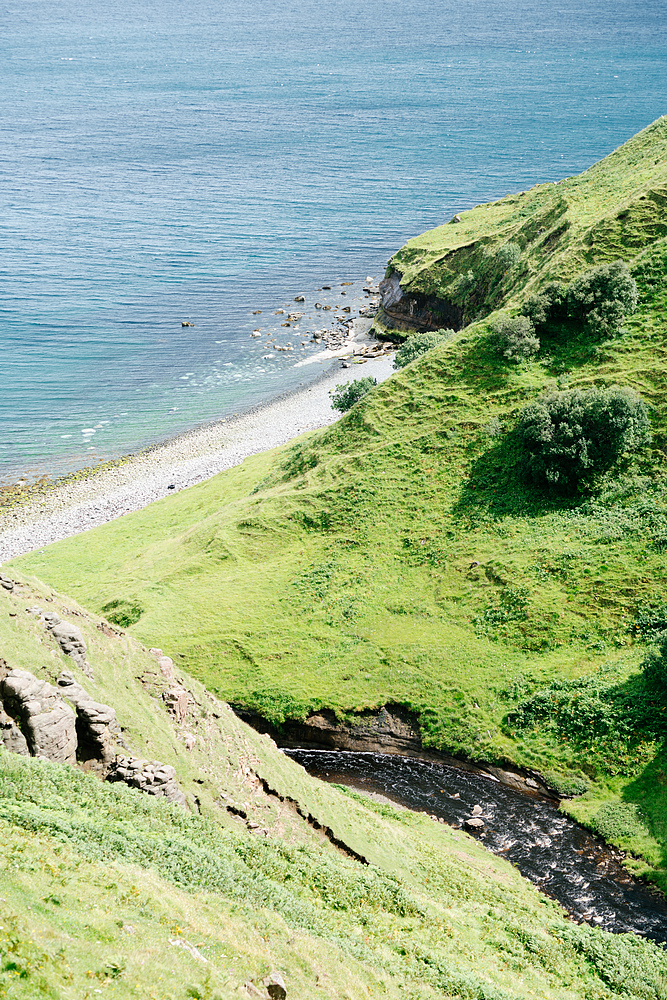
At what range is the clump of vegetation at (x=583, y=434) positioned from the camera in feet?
189

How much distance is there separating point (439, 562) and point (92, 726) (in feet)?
111

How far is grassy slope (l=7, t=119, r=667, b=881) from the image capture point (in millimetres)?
51125

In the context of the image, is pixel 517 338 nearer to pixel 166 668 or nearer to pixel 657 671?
pixel 657 671

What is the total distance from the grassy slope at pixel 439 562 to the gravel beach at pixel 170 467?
1123cm

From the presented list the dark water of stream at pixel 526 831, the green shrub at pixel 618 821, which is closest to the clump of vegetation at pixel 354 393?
the dark water of stream at pixel 526 831

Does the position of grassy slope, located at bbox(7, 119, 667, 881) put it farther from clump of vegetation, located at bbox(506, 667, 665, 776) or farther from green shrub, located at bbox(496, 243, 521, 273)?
green shrub, located at bbox(496, 243, 521, 273)

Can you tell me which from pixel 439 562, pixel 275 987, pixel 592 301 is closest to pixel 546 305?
pixel 592 301

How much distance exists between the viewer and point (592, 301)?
215ft

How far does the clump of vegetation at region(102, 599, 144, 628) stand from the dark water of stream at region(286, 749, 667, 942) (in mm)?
16986

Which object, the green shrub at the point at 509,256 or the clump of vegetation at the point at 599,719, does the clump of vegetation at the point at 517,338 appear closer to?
the green shrub at the point at 509,256

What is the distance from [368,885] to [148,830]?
11.1 m

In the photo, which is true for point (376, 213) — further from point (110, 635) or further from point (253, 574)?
point (110, 635)

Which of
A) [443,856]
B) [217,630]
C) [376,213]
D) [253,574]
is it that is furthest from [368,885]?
[376,213]

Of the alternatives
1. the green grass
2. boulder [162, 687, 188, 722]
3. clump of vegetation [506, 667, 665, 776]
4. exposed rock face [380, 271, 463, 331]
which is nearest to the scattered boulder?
boulder [162, 687, 188, 722]
